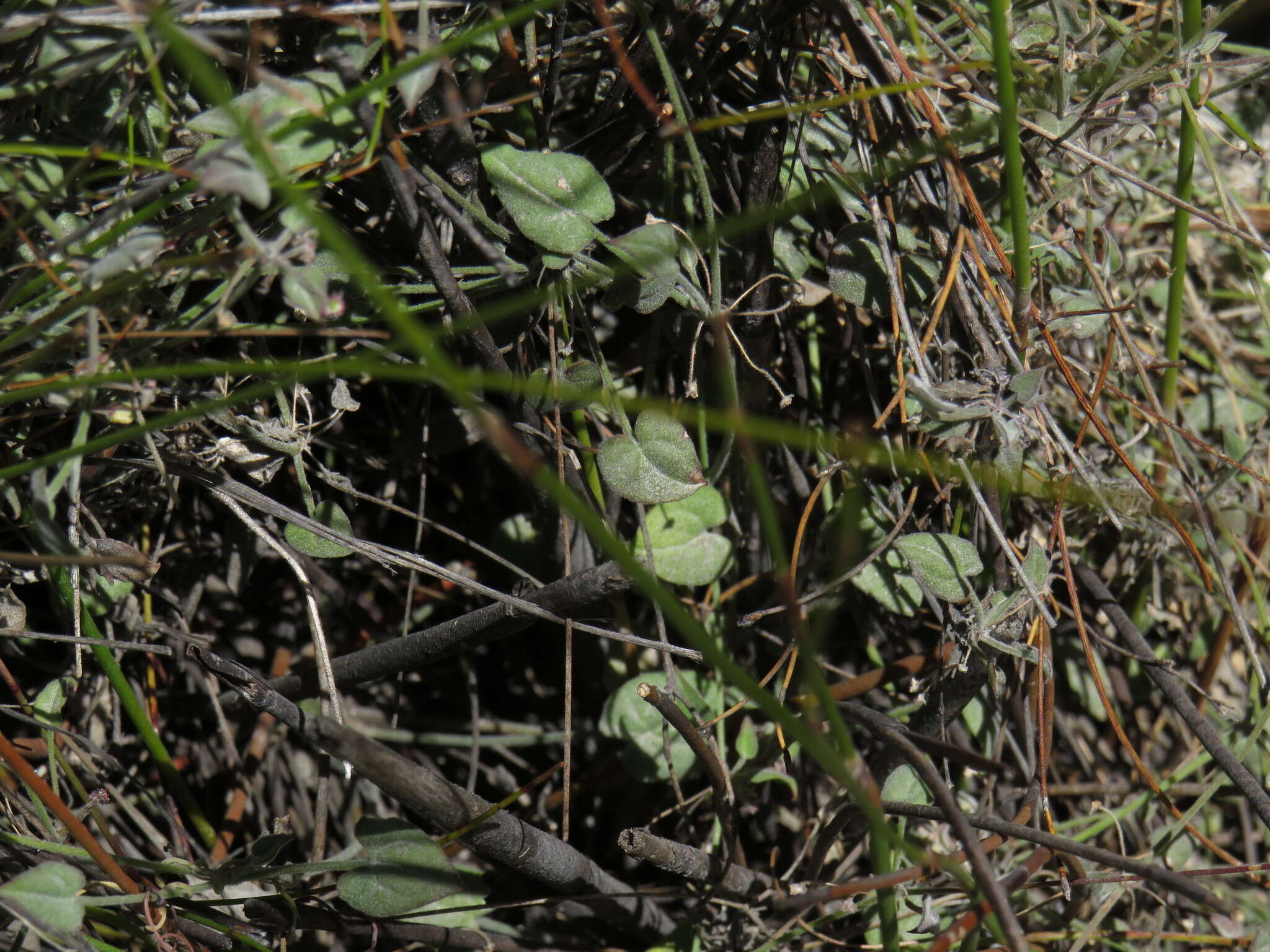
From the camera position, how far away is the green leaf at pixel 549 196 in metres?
0.73

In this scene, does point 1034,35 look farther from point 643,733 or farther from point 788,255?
point 643,733

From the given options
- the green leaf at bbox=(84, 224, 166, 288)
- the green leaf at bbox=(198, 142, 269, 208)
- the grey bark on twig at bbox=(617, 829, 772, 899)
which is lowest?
the grey bark on twig at bbox=(617, 829, 772, 899)

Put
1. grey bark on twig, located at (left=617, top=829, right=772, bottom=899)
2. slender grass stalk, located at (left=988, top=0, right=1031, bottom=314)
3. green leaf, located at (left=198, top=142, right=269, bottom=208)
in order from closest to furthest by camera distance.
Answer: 1. green leaf, located at (left=198, top=142, right=269, bottom=208)
2. slender grass stalk, located at (left=988, top=0, right=1031, bottom=314)
3. grey bark on twig, located at (left=617, top=829, right=772, bottom=899)

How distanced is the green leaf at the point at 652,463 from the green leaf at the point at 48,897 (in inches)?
18.6

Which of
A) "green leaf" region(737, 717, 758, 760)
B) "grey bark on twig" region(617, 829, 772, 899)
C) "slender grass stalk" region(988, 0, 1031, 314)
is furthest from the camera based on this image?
"green leaf" region(737, 717, 758, 760)

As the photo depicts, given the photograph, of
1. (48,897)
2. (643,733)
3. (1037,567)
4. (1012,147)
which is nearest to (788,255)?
(1012,147)

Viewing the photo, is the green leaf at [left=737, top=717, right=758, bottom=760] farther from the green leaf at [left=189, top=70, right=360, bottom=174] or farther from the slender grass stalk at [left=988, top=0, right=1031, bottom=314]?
the green leaf at [left=189, top=70, right=360, bottom=174]

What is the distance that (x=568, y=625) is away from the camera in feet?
2.49

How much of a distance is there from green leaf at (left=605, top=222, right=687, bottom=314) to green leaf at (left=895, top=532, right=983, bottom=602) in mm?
296

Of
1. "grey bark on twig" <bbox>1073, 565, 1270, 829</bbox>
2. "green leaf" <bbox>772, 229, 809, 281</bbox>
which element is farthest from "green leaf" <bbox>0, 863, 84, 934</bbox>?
"grey bark on twig" <bbox>1073, 565, 1270, 829</bbox>

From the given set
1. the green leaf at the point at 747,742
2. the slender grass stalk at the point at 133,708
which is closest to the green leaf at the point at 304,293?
the slender grass stalk at the point at 133,708

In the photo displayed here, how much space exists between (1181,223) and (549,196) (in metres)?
0.64

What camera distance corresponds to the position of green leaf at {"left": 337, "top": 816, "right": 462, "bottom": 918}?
2.41ft

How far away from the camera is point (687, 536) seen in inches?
35.6
